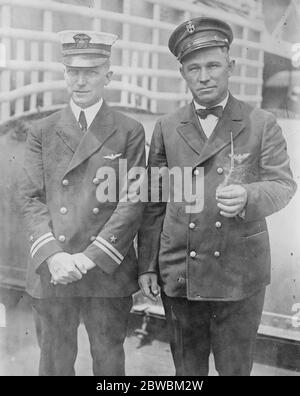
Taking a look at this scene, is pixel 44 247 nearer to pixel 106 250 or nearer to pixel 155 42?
pixel 106 250

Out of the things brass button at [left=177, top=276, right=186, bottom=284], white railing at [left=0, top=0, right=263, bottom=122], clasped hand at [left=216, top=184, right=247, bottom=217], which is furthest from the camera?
white railing at [left=0, top=0, right=263, bottom=122]

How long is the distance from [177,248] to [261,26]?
1039mm

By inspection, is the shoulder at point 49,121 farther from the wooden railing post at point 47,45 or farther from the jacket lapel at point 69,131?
the wooden railing post at point 47,45

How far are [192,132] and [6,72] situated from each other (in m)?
0.86

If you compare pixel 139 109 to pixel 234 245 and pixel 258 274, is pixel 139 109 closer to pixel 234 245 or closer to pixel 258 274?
pixel 234 245

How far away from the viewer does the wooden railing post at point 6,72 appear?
2121 mm

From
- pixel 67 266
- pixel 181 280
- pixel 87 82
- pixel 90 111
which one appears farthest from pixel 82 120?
pixel 181 280

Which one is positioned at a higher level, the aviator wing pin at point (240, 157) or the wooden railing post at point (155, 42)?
the wooden railing post at point (155, 42)

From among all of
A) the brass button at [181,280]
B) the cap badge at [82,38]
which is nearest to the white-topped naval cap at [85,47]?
the cap badge at [82,38]

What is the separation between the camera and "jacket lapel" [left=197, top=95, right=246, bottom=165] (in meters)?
1.94

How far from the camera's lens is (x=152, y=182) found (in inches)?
80.0

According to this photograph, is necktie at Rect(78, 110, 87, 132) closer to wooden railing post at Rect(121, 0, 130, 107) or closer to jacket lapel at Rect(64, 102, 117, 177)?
jacket lapel at Rect(64, 102, 117, 177)

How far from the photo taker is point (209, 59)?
1.91 m

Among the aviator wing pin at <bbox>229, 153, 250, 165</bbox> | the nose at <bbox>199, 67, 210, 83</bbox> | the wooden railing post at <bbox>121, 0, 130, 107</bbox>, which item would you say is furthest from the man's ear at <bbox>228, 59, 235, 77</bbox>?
the wooden railing post at <bbox>121, 0, 130, 107</bbox>
